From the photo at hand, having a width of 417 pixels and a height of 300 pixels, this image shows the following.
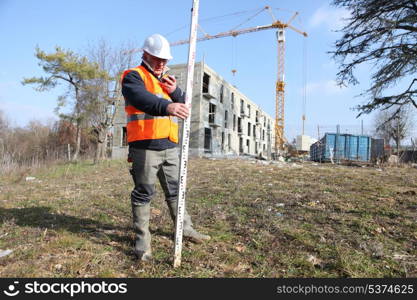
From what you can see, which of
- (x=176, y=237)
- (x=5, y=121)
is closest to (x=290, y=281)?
(x=176, y=237)

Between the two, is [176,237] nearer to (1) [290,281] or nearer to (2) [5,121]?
(1) [290,281]

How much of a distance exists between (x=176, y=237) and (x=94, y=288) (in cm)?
75

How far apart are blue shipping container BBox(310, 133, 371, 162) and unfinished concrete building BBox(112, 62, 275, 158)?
24.1 ft

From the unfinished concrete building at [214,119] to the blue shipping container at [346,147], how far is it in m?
7.33

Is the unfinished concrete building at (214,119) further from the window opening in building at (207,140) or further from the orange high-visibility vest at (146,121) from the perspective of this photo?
the orange high-visibility vest at (146,121)

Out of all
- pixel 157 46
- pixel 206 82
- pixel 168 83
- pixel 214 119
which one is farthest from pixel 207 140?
pixel 157 46

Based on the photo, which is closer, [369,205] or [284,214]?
[284,214]

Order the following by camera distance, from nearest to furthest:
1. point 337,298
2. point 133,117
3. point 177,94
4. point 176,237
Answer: point 337,298 → point 176,237 → point 133,117 → point 177,94

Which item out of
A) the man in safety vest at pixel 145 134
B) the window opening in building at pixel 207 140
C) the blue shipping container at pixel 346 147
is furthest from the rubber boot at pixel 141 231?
the window opening in building at pixel 207 140

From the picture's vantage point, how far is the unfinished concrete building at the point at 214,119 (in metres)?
24.0

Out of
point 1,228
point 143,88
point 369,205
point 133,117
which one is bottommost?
point 1,228

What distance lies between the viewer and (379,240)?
3012 mm

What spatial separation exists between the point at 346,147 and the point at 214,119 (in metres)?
13.5

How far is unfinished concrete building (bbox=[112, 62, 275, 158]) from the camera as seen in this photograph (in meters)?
24.0
